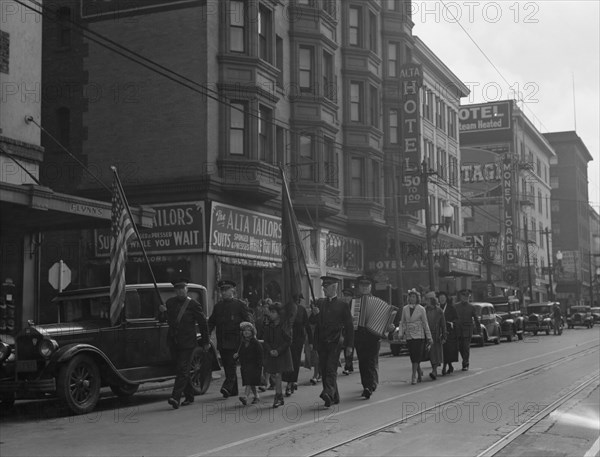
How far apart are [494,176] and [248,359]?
212 feet

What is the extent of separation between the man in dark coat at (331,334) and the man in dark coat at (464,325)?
22.5 ft

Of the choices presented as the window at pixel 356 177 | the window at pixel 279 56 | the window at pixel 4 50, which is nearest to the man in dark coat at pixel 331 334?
the window at pixel 4 50

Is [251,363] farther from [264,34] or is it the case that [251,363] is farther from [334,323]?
[264,34]

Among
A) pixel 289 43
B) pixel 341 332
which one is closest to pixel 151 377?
pixel 341 332

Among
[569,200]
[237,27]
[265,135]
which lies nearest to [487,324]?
[265,135]

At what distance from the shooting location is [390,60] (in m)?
41.1

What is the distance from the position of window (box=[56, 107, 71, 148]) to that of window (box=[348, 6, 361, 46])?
13.7 meters

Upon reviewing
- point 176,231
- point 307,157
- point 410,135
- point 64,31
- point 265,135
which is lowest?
point 176,231

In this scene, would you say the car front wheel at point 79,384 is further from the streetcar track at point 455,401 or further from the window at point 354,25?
the window at point 354,25

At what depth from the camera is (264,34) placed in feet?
98.7

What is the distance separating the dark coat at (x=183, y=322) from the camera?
510 inches

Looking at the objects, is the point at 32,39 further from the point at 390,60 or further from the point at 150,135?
the point at 390,60

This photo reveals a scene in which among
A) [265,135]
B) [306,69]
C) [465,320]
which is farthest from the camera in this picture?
[306,69]

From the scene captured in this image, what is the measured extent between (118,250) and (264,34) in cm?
1681
